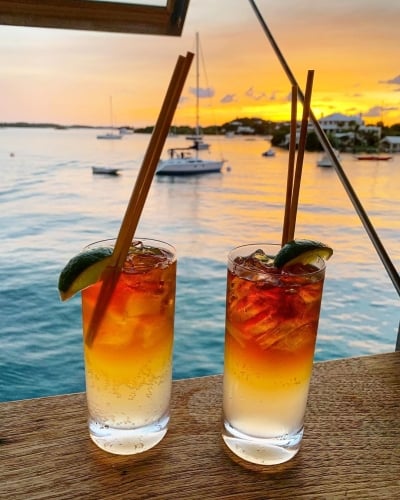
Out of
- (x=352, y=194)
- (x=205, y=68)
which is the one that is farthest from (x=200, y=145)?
(x=352, y=194)

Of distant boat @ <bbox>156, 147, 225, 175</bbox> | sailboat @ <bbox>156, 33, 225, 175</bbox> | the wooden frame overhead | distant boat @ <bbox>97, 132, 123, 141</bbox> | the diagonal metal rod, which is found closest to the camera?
the wooden frame overhead

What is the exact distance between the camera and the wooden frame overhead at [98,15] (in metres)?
0.90

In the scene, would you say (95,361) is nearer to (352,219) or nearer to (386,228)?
(386,228)

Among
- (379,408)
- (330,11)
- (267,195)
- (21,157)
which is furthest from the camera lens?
(21,157)

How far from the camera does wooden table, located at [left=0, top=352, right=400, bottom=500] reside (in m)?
0.70

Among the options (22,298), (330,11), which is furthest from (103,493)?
(330,11)

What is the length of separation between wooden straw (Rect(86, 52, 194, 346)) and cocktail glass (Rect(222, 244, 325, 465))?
0.17 m

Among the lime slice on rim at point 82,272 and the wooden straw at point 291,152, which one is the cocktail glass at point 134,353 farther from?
the wooden straw at point 291,152

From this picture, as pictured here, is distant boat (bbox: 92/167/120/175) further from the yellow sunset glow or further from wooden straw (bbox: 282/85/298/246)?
wooden straw (bbox: 282/85/298/246)

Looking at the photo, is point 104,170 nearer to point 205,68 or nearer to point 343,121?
point 205,68

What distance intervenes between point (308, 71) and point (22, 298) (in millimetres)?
6082

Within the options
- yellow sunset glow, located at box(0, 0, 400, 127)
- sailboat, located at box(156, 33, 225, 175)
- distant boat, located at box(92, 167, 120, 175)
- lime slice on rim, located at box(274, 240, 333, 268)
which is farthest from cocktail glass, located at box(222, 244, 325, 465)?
distant boat, located at box(92, 167, 120, 175)

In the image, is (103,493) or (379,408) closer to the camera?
(103,493)

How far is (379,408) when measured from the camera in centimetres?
89
